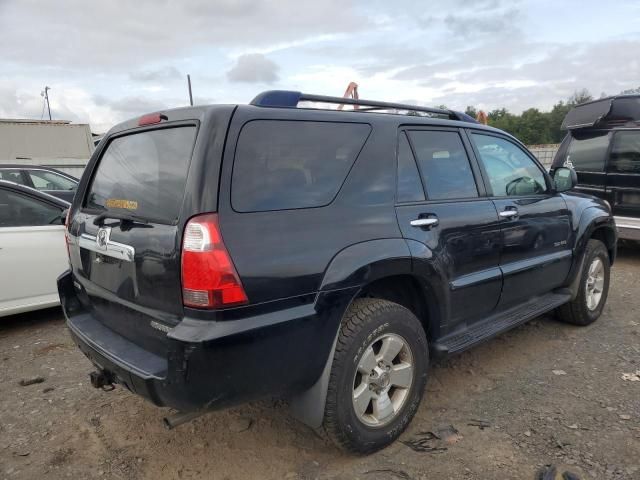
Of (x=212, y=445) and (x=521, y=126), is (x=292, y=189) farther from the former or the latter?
(x=521, y=126)

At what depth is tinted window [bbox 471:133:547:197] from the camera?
3.50m

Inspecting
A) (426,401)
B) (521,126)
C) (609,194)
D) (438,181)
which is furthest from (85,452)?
(521,126)

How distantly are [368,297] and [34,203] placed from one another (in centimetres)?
375

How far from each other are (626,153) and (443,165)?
478 cm

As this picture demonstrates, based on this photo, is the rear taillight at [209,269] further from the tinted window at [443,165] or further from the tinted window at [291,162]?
the tinted window at [443,165]

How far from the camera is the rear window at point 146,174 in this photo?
7.33ft

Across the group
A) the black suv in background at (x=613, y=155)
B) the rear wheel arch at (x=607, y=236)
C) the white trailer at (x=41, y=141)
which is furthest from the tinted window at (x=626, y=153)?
the white trailer at (x=41, y=141)

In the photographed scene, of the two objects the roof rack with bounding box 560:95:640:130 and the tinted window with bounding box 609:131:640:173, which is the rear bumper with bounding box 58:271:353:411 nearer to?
the tinted window with bounding box 609:131:640:173

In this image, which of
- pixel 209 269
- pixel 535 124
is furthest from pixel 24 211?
pixel 535 124

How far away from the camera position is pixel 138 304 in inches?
91.8

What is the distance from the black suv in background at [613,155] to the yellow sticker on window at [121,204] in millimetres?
Answer: 6398

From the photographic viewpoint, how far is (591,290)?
4453 mm

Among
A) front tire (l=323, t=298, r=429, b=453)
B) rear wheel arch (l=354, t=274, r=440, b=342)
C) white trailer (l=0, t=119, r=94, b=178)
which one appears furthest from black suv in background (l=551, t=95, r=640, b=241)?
white trailer (l=0, t=119, r=94, b=178)

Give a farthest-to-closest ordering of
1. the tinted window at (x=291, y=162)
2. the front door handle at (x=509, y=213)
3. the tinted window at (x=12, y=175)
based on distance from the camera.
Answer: the tinted window at (x=12, y=175) → the front door handle at (x=509, y=213) → the tinted window at (x=291, y=162)
